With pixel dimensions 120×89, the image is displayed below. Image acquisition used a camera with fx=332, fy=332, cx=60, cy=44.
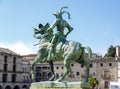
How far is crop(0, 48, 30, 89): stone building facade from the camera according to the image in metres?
64.1

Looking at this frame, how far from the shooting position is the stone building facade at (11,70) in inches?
2522

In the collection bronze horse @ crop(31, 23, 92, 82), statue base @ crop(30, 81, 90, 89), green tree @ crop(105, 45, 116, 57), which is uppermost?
green tree @ crop(105, 45, 116, 57)

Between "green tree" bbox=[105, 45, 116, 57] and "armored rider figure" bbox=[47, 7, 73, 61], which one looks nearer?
"armored rider figure" bbox=[47, 7, 73, 61]

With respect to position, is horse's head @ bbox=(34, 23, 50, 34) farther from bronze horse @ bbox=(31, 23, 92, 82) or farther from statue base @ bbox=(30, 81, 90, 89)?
statue base @ bbox=(30, 81, 90, 89)

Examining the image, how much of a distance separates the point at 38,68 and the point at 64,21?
2431 inches

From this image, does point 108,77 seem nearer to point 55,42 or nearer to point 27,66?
point 27,66

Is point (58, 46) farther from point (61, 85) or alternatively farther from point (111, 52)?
point (111, 52)

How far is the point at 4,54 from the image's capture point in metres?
64.6

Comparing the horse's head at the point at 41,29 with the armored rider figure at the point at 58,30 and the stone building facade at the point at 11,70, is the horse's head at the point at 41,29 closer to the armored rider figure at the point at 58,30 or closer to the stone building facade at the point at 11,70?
the armored rider figure at the point at 58,30

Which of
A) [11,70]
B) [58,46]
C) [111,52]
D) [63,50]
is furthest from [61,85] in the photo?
[111,52]

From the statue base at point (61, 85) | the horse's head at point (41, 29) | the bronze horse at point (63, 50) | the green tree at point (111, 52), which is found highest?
the green tree at point (111, 52)

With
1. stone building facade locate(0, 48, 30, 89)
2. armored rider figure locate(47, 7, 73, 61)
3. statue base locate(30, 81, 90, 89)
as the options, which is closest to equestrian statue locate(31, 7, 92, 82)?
armored rider figure locate(47, 7, 73, 61)

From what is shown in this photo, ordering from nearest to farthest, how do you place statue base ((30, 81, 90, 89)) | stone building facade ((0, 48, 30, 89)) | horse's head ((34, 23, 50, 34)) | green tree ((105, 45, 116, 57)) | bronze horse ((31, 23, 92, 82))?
statue base ((30, 81, 90, 89)) → bronze horse ((31, 23, 92, 82)) → horse's head ((34, 23, 50, 34)) → stone building facade ((0, 48, 30, 89)) → green tree ((105, 45, 116, 57))

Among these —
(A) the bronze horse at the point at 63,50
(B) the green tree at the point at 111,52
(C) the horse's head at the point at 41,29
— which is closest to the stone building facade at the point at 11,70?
(B) the green tree at the point at 111,52
